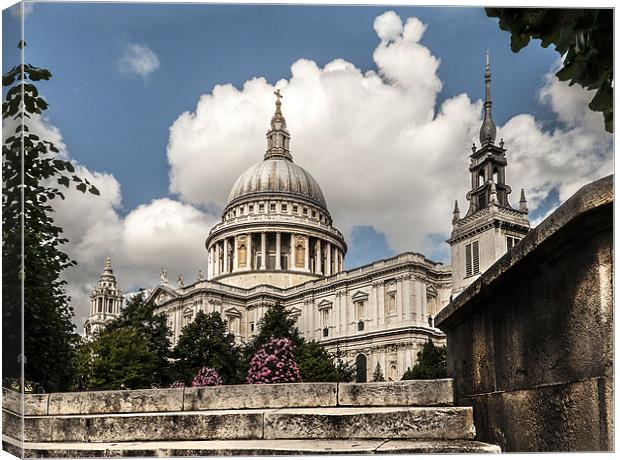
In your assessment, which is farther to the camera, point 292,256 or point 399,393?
point 292,256

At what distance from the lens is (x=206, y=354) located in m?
41.8

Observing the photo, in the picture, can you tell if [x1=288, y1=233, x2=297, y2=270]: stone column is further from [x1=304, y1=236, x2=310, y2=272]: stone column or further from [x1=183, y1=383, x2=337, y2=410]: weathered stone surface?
[x1=183, y1=383, x2=337, y2=410]: weathered stone surface

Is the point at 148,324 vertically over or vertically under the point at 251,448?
over

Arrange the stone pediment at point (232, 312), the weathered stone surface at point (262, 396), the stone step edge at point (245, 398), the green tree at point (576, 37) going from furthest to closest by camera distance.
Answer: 1. the stone pediment at point (232, 312)
2. the weathered stone surface at point (262, 396)
3. the stone step edge at point (245, 398)
4. the green tree at point (576, 37)

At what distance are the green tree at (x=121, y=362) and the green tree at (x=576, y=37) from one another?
111ft

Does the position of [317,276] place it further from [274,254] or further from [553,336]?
[553,336]

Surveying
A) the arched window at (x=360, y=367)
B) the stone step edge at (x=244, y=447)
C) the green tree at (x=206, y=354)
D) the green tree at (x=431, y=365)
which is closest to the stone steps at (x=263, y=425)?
the stone step edge at (x=244, y=447)

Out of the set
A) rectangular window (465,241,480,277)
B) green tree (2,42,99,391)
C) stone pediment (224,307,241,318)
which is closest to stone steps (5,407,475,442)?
green tree (2,42,99,391)

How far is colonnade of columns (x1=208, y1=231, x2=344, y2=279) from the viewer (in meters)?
70.5

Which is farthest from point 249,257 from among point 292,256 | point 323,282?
point 323,282

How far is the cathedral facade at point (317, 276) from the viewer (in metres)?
44.8

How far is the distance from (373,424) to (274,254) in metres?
66.0

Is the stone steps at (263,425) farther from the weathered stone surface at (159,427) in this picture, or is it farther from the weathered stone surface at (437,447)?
the weathered stone surface at (437,447)

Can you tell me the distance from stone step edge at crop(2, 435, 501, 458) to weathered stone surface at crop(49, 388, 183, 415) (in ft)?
3.89
